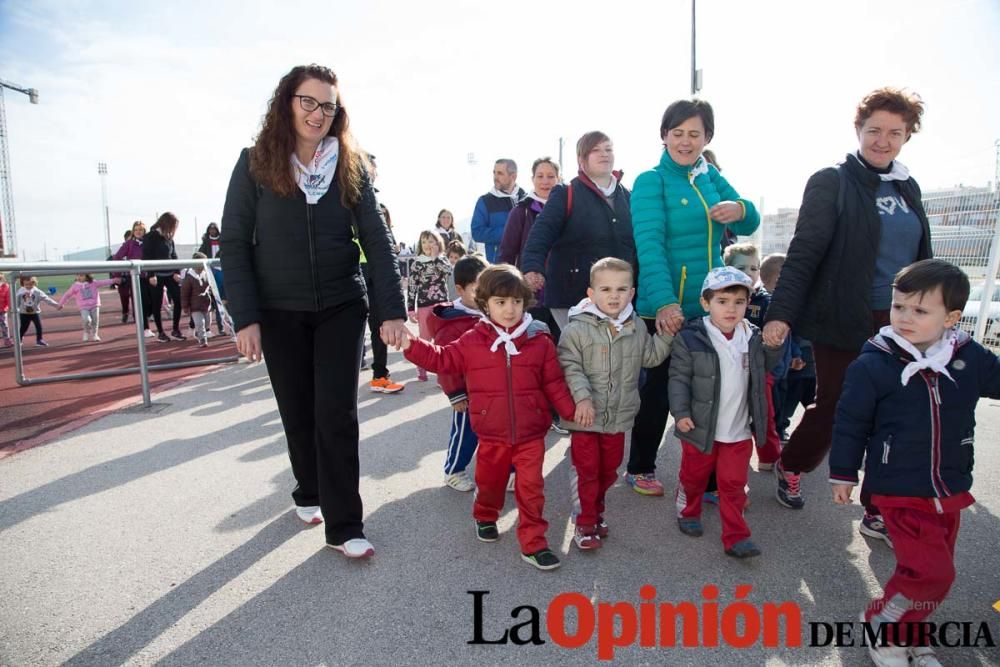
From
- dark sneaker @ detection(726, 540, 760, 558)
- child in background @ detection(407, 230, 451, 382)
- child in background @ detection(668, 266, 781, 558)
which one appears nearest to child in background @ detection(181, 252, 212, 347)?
child in background @ detection(407, 230, 451, 382)

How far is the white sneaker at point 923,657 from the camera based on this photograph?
2.04 m

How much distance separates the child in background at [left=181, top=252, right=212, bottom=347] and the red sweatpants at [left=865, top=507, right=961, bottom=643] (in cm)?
960

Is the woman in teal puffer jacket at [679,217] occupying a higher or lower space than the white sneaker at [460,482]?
higher

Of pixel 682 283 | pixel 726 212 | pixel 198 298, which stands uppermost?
pixel 726 212

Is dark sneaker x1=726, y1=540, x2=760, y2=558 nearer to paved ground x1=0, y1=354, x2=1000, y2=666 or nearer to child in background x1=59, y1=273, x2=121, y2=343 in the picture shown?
paved ground x1=0, y1=354, x2=1000, y2=666

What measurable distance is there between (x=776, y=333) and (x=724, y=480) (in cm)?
74

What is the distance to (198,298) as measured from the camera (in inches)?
382

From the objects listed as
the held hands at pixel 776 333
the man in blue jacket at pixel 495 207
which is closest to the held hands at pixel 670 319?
the held hands at pixel 776 333

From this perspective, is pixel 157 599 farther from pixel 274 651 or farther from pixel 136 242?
pixel 136 242

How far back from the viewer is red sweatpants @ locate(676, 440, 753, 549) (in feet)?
9.30

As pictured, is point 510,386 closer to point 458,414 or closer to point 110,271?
point 458,414

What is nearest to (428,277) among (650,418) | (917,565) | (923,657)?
(650,418)

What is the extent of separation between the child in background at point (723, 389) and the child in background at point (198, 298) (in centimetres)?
863

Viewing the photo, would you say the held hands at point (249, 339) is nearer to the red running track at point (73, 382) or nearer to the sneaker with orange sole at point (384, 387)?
the red running track at point (73, 382)
